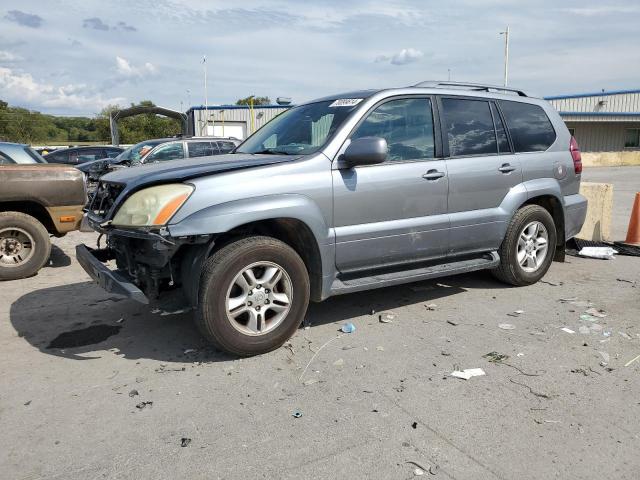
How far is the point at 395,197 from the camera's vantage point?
14.1 feet

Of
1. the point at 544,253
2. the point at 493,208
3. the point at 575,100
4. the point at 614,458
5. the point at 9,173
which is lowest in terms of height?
the point at 614,458

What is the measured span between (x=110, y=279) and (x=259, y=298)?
1.04 metres


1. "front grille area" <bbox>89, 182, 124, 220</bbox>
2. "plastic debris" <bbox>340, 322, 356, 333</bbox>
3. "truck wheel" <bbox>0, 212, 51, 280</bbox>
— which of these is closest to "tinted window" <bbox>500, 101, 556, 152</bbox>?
"plastic debris" <bbox>340, 322, 356, 333</bbox>

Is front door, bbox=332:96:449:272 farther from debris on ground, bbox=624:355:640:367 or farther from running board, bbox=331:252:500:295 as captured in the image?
debris on ground, bbox=624:355:640:367

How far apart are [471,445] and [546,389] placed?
0.89 meters

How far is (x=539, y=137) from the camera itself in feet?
18.2

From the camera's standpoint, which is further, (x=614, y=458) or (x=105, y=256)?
(x=105, y=256)

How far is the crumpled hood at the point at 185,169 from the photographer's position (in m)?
3.63

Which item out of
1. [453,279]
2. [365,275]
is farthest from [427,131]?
[453,279]

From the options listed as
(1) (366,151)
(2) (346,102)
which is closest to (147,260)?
(1) (366,151)

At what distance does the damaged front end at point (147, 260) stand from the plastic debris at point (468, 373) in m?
1.86

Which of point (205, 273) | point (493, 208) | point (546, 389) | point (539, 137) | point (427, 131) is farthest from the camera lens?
point (539, 137)

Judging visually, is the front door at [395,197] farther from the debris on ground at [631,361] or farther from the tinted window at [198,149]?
the tinted window at [198,149]

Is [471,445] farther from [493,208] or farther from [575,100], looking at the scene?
[575,100]
